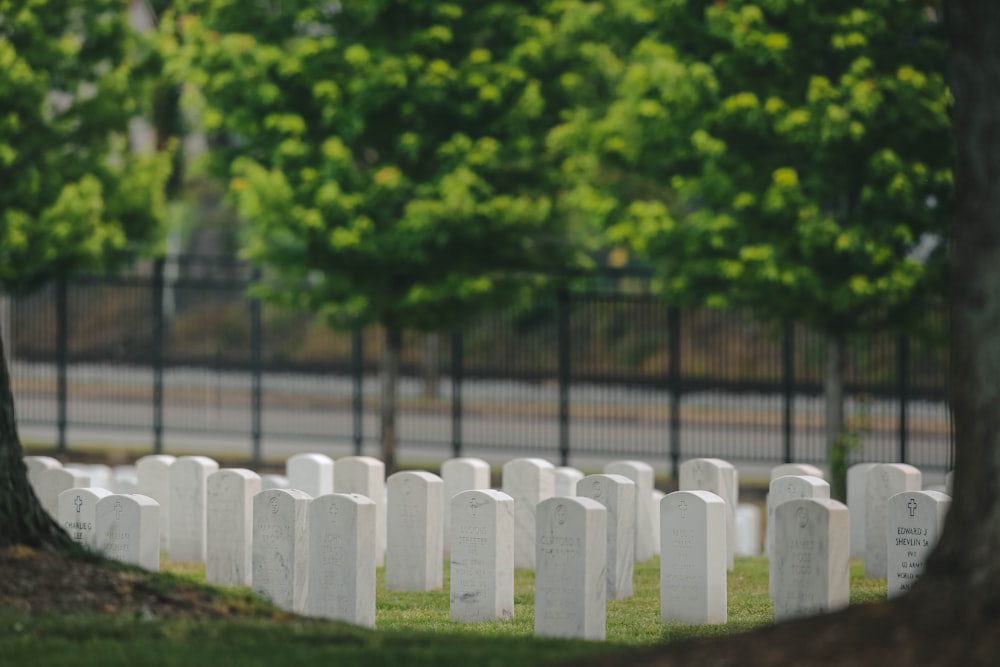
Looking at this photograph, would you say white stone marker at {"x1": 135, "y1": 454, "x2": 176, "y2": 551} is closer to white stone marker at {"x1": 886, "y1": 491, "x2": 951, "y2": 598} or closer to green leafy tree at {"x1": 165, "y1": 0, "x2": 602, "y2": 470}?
green leafy tree at {"x1": 165, "y1": 0, "x2": 602, "y2": 470}

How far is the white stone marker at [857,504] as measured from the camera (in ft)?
47.7

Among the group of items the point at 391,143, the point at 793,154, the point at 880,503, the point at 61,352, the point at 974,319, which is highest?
the point at 391,143

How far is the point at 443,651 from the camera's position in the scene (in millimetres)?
7531

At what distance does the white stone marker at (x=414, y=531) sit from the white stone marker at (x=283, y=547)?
1.61 meters

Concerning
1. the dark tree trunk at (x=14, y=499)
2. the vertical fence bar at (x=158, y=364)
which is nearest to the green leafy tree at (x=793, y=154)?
the vertical fence bar at (x=158, y=364)

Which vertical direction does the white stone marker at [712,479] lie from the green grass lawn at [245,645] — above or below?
below

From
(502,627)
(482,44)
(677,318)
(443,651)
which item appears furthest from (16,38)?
(443,651)

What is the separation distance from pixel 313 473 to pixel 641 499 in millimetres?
3091

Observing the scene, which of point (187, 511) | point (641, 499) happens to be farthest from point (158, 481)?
point (641, 499)

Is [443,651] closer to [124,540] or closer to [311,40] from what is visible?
[124,540]

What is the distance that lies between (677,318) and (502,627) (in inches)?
391

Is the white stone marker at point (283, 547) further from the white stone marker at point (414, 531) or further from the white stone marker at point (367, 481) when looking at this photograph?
the white stone marker at point (367, 481)

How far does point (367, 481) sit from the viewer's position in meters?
14.2

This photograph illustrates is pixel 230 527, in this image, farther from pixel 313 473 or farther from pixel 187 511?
pixel 313 473
